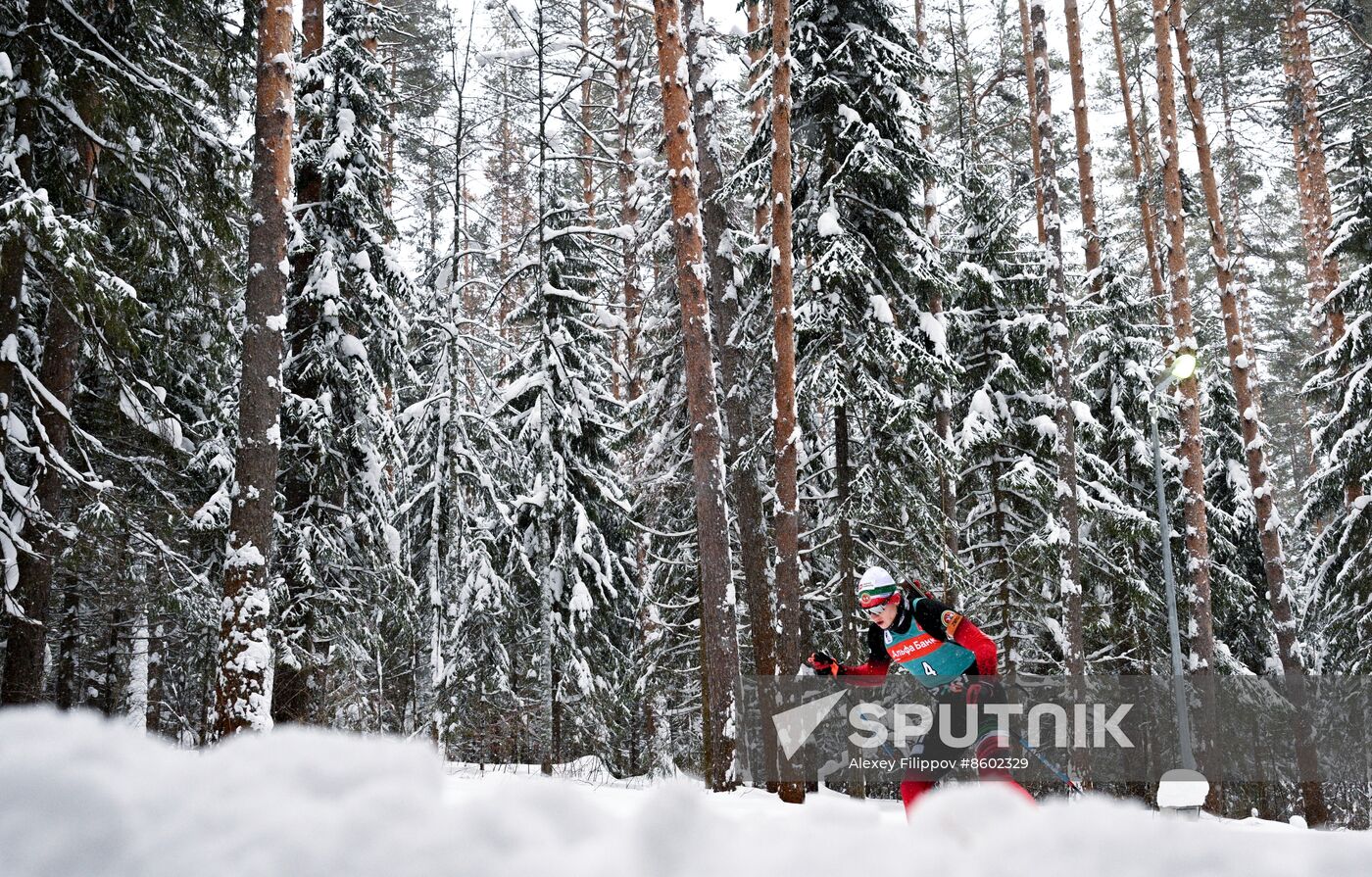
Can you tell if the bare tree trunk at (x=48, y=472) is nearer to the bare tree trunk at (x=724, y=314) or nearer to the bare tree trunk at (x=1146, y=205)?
the bare tree trunk at (x=724, y=314)

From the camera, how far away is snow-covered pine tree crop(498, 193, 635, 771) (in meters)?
16.4

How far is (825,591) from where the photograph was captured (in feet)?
47.3

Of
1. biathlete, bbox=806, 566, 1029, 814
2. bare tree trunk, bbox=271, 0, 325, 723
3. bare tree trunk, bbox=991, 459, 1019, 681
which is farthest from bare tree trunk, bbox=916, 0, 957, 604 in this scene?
bare tree trunk, bbox=271, 0, 325, 723

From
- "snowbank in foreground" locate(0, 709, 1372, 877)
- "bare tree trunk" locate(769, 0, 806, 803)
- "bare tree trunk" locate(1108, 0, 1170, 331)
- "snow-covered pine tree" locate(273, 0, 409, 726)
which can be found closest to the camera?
"snowbank in foreground" locate(0, 709, 1372, 877)

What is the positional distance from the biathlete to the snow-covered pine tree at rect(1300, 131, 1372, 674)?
13510mm

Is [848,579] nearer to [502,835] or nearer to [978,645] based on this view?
[978,645]

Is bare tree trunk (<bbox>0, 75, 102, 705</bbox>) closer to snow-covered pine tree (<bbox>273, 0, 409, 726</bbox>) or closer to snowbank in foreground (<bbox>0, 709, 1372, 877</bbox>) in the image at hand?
snow-covered pine tree (<bbox>273, 0, 409, 726</bbox>)

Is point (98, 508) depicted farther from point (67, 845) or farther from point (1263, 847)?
point (1263, 847)

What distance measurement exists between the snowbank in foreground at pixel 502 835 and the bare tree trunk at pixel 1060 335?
13362mm

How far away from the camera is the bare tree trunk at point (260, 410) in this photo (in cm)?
750

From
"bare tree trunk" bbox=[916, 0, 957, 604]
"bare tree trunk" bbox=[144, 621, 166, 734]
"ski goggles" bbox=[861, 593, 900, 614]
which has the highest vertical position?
"bare tree trunk" bbox=[916, 0, 957, 604]

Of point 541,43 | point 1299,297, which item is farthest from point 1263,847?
point 1299,297

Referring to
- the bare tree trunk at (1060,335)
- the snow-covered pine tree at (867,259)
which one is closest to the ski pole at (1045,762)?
the snow-covered pine tree at (867,259)

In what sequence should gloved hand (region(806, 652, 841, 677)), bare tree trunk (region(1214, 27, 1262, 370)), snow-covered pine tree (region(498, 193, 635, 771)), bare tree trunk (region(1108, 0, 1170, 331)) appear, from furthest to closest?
1. bare tree trunk (region(1214, 27, 1262, 370))
2. bare tree trunk (region(1108, 0, 1170, 331))
3. snow-covered pine tree (region(498, 193, 635, 771))
4. gloved hand (region(806, 652, 841, 677))
